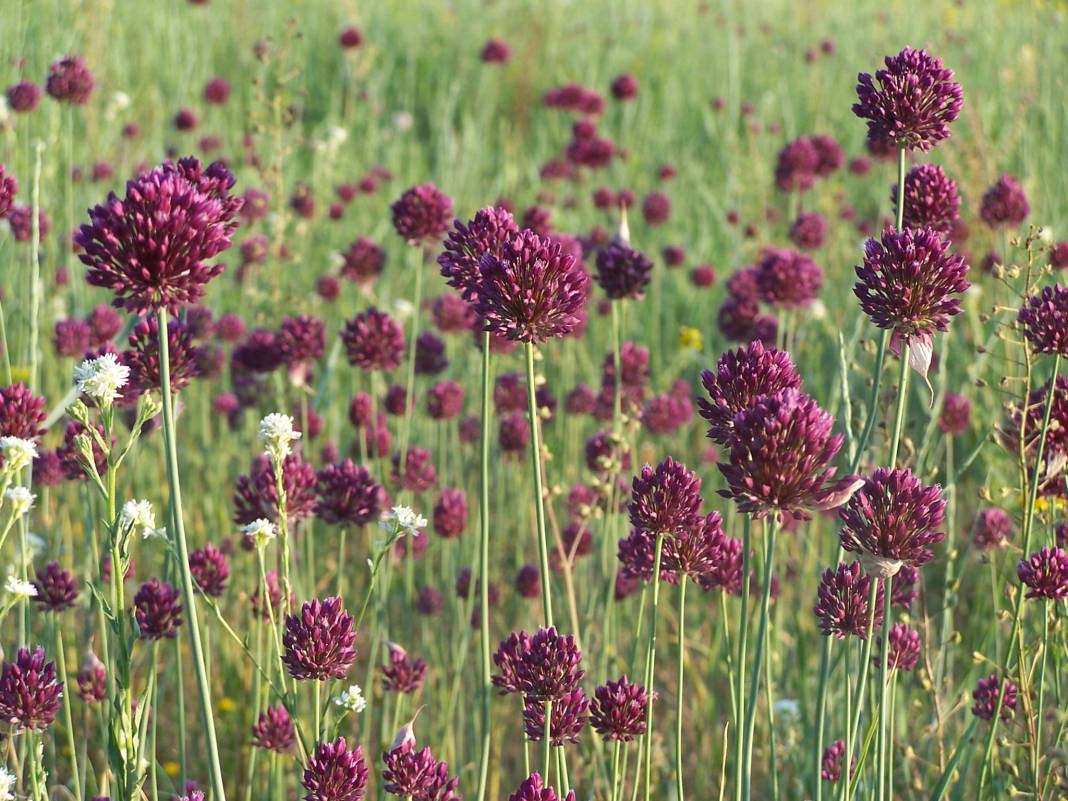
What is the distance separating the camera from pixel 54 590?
216cm

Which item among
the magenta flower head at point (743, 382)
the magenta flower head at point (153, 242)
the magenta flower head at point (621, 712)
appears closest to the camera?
the magenta flower head at point (153, 242)

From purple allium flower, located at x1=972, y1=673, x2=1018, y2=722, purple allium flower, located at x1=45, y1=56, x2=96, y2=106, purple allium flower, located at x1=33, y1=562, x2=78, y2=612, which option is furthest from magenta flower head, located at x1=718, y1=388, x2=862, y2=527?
purple allium flower, located at x1=45, y1=56, x2=96, y2=106

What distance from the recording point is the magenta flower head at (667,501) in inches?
67.0

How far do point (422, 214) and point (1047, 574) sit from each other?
1584mm

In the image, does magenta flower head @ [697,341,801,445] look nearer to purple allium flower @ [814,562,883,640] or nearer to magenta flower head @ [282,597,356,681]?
purple allium flower @ [814,562,883,640]

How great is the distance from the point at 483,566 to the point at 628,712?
12.3 inches

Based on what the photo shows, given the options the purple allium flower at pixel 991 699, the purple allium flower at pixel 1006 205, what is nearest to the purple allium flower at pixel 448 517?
the purple allium flower at pixel 991 699

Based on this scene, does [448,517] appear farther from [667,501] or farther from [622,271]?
[667,501]

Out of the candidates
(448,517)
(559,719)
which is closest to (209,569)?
(448,517)

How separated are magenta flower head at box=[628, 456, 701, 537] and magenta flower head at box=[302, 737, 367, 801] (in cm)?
52

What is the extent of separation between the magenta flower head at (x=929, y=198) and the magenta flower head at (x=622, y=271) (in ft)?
1.89

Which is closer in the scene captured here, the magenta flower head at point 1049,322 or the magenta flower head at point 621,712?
the magenta flower head at point 621,712

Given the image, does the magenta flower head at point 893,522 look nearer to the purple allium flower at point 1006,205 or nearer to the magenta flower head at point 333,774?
the magenta flower head at point 333,774

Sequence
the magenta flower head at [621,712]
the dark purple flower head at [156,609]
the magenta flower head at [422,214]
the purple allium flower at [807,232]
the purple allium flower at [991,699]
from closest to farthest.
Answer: the magenta flower head at [621,712]
the dark purple flower head at [156,609]
the purple allium flower at [991,699]
the magenta flower head at [422,214]
the purple allium flower at [807,232]
